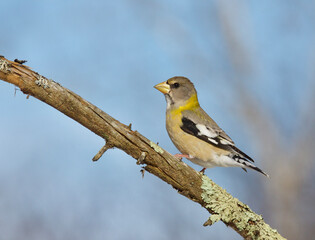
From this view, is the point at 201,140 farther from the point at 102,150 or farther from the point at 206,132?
the point at 102,150

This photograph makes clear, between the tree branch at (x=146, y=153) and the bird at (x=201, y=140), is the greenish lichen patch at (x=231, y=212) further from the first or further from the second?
the bird at (x=201, y=140)

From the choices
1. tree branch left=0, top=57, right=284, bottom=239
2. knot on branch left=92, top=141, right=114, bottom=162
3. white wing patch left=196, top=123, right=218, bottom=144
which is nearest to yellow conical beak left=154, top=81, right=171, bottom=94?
white wing patch left=196, top=123, right=218, bottom=144

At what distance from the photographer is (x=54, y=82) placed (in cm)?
305

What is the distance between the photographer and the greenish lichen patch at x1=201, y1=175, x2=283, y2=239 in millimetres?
3637

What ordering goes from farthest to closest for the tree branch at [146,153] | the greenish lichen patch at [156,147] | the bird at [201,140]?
the bird at [201,140]
the greenish lichen patch at [156,147]
the tree branch at [146,153]

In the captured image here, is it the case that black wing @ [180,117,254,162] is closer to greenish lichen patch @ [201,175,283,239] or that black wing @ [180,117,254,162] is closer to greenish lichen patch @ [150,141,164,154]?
greenish lichen patch @ [201,175,283,239]

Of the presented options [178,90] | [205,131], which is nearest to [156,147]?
[205,131]

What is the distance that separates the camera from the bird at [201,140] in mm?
4051

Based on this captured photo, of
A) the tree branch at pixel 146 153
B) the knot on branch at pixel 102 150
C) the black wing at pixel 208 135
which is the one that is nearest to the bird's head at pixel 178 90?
the black wing at pixel 208 135

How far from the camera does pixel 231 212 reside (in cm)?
369

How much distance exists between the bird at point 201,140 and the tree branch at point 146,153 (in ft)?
1.32

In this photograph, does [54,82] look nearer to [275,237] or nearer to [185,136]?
[185,136]

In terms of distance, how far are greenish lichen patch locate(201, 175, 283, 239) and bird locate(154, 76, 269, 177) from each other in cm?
40

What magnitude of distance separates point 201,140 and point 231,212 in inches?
31.9
